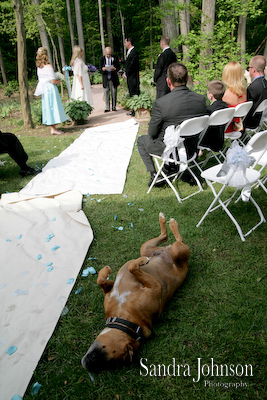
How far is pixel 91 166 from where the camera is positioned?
5.43 metres

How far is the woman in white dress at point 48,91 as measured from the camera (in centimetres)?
686

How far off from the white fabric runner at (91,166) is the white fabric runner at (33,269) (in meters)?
0.49

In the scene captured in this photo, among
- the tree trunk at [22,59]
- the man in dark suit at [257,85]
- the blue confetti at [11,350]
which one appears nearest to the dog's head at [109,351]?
the blue confetti at [11,350]

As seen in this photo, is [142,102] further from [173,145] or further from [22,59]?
[173,145]

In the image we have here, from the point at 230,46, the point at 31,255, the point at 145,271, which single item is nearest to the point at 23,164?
the point at 31,255

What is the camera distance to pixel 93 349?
5.20 feet

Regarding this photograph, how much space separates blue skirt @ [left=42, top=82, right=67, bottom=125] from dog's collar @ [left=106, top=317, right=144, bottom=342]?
259 inches

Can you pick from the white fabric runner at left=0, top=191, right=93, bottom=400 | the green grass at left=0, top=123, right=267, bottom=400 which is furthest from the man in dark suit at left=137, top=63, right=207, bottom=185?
the white fabric runner at left=0, top=191, right=93, bottom=400

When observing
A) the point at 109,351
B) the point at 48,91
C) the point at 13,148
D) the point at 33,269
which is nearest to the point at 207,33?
the point at 48,91

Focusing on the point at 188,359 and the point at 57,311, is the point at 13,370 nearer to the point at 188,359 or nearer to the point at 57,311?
the point at 57,311

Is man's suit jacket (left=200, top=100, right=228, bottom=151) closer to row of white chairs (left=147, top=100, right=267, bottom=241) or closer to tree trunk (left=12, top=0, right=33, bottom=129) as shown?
row of white chairs (left=147, top=100, right=267, bottom=241)

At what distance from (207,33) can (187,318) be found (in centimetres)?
795

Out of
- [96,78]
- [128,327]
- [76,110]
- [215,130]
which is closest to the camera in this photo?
[128,327]

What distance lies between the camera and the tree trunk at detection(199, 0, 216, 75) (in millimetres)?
7625
